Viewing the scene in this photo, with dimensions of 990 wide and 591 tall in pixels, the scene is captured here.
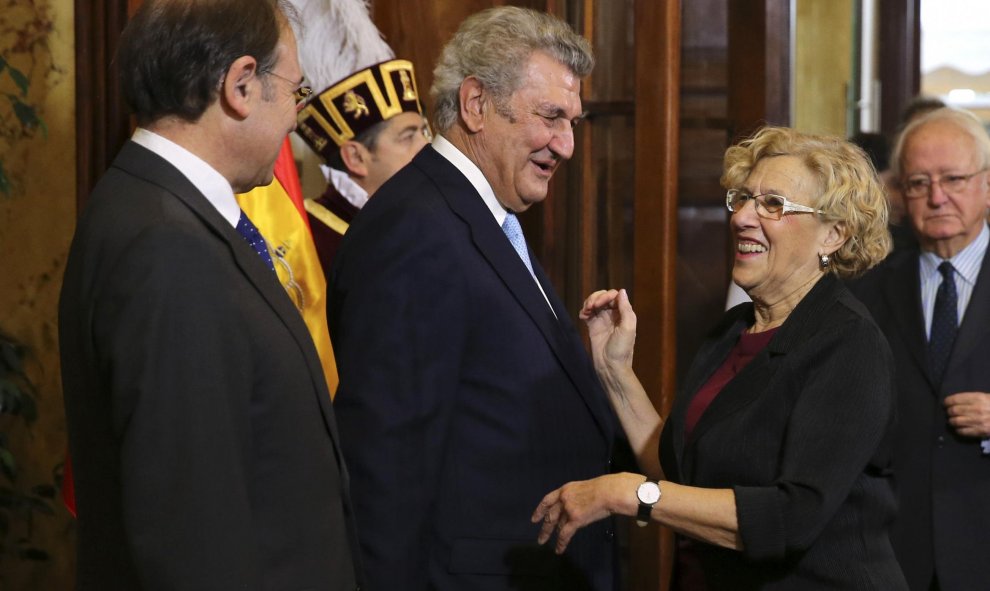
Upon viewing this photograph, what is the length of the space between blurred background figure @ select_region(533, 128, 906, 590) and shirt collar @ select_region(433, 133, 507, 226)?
0.27 m

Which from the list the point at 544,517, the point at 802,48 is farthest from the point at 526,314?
the point at 802,48

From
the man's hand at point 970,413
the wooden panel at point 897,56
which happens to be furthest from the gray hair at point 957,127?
the wooden panel at point 897,56

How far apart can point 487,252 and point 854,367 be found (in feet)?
2.06

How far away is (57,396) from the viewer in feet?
10.0

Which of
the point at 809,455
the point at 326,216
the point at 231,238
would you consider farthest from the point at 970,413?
the point at 231,238

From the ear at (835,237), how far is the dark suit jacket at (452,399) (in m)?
0.49

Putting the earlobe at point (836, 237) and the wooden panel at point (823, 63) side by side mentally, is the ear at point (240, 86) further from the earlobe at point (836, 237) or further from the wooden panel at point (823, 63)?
the wooden panel at point (823, 63)

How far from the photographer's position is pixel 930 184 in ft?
10.1

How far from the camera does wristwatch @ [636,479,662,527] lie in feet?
5.96

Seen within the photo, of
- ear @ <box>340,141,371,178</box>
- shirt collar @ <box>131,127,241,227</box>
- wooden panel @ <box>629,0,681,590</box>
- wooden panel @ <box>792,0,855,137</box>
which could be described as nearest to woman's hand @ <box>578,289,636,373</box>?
wooden panel @ <box>629,0,681,590</box>

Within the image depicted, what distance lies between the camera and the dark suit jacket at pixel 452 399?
1859 millimetres

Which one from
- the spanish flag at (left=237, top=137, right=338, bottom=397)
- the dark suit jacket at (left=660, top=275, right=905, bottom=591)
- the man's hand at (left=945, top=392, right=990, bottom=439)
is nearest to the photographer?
the dark suit jacket at (left=660, top=275, right=905, bottom=591)

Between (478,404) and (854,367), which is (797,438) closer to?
(854,367)

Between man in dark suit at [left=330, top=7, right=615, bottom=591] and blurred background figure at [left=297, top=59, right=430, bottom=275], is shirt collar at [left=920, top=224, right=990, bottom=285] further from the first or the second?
blurred background figure at [left=297, top=59, right=430, bottom=275]
